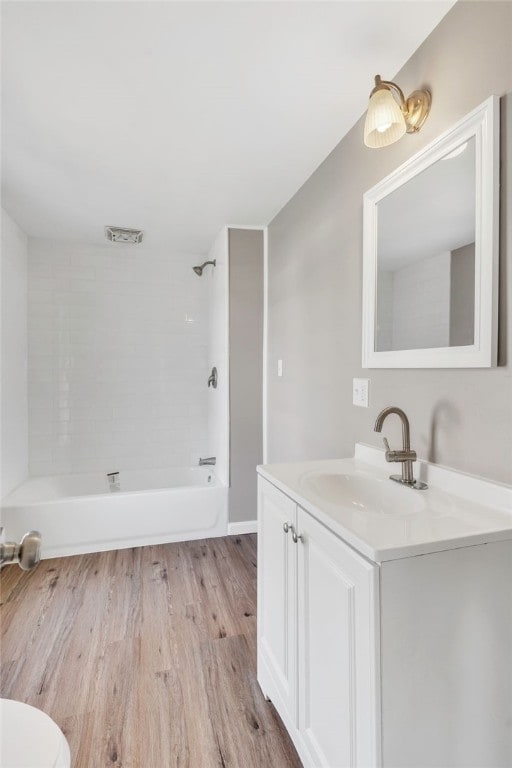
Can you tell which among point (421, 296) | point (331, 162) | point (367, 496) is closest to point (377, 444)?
point (367, 496)

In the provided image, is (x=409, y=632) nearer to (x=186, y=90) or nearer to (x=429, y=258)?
(x=429, y=258)

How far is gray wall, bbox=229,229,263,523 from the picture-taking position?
286cm

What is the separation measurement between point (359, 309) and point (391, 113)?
0.71 m

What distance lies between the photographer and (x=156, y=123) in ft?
5.46

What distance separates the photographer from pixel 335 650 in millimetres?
916

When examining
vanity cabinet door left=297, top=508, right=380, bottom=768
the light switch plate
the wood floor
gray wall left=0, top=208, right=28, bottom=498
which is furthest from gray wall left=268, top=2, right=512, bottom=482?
gray wall left=0, top=208, right=28, bottom=498

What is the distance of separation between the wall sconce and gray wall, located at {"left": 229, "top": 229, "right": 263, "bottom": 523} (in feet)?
5.39

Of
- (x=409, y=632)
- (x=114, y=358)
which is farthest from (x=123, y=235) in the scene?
(x=409, y=632)

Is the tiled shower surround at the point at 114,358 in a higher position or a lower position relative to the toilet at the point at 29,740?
higher

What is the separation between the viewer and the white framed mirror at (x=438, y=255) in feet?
3.34

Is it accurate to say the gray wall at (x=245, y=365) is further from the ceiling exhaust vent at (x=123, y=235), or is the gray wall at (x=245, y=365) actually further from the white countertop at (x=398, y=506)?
the white countertop at (x=398, y=506)

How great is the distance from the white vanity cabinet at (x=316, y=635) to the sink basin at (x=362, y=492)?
0.43 feet

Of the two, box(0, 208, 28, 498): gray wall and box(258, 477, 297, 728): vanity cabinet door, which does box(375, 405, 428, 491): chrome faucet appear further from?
box(0, 208, 28, 498): gray wall

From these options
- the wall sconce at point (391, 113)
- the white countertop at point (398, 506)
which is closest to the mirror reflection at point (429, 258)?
the wall sconce at point (391, 113)
